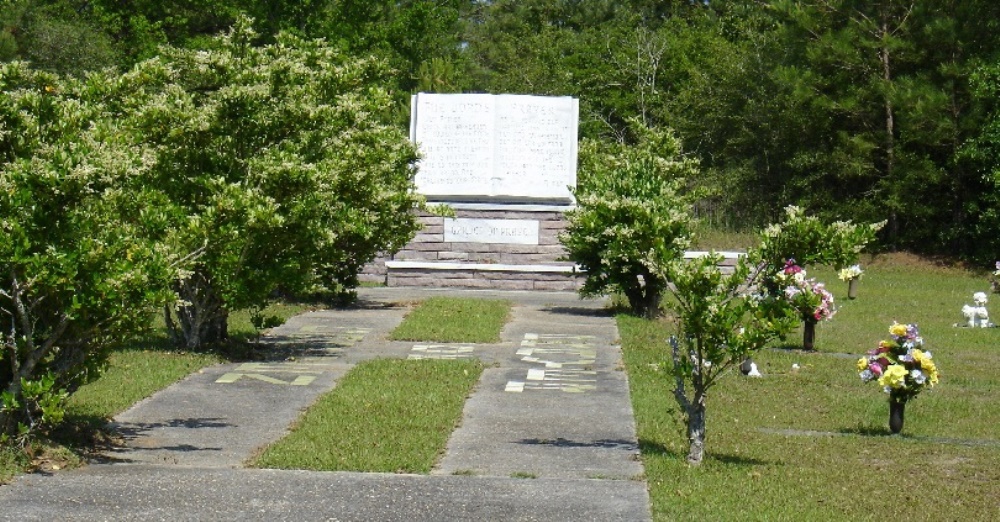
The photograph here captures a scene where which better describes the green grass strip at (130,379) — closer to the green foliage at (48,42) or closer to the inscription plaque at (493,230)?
the inscription plaque at (493,230)

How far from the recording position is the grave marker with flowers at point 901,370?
980 centimetres

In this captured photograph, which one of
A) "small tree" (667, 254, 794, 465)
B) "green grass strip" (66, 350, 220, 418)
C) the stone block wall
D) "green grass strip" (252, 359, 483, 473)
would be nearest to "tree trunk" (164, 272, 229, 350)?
"green grass strip" (66, 350, 220, 418)

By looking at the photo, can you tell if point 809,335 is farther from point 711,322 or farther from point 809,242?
point 711,322

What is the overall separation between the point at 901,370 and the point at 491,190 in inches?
565

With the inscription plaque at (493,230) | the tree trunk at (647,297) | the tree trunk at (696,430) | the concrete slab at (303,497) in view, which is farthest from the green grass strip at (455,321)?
the concrete slab at (303,497)

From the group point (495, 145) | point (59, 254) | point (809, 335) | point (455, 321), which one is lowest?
point (455, 321)

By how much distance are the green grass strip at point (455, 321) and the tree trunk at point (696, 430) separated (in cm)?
673

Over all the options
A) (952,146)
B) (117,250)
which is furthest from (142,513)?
(952,146)

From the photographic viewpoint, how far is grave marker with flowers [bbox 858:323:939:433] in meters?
9.80

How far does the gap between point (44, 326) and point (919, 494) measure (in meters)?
4.98

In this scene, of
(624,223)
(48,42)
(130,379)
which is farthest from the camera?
(48,42)

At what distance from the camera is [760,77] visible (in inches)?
1468

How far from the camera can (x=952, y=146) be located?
32.2 meters

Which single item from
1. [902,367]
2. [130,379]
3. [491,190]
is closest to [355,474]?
[130,379]
